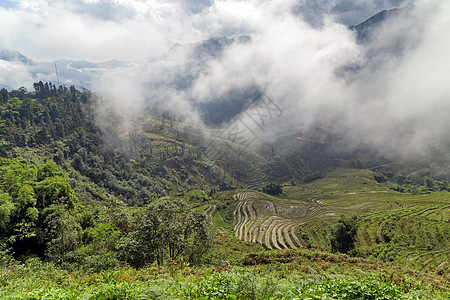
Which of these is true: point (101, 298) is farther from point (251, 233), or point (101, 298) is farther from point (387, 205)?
point (387, 205)

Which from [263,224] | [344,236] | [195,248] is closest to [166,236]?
[195,248]

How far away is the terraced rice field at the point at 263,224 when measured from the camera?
247 ft

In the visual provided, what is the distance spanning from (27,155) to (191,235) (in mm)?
147237

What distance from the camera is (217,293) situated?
6820 millimetres

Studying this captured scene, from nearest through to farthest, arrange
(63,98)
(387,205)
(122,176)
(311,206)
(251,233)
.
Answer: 1. (251,233)
2. (387,205)
3. (311,206)
4. (122,176)
5. (63,98)

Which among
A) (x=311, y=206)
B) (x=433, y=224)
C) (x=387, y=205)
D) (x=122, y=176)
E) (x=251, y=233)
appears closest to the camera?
(x=433, y=224)

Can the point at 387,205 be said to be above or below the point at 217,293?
below

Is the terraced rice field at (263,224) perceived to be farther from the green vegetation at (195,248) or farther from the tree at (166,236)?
the tree at (166,236)

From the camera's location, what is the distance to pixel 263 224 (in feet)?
324

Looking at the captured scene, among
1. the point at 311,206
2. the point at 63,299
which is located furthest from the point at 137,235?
the point at 311,206

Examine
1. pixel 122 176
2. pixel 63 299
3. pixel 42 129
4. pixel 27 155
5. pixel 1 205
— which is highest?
pixel 42 129

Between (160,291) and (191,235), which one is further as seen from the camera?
(191,235)

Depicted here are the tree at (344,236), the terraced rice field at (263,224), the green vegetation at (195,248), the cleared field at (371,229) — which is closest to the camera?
the green vegetation at (195,248)

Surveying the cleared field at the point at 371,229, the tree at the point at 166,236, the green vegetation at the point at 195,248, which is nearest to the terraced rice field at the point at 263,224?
the cleared field at the point at 371,229
